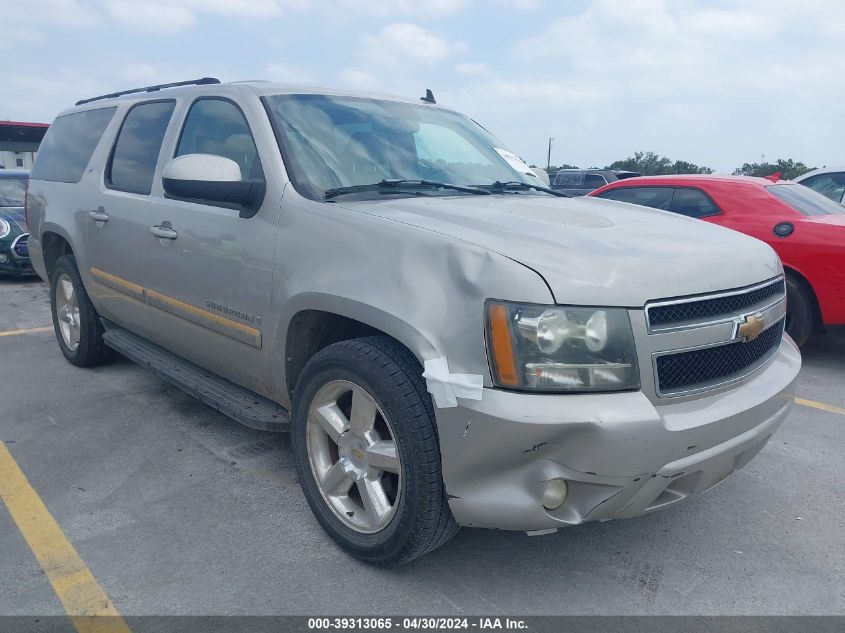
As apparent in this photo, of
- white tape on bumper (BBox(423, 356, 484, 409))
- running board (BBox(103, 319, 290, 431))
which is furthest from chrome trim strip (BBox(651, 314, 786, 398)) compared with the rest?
running board (BBox(103, 319, 290, 431))

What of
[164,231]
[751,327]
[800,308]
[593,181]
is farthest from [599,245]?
[593,181]

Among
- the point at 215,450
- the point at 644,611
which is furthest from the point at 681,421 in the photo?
the point at 215,450

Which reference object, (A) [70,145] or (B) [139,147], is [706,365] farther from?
(A) [70,145]

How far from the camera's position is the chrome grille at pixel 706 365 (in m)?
2.18

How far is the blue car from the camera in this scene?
9.07 meters

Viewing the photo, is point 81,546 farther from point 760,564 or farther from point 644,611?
point 760,564

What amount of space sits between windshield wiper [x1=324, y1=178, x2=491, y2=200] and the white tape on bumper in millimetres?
1048

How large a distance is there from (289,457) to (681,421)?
2.13m

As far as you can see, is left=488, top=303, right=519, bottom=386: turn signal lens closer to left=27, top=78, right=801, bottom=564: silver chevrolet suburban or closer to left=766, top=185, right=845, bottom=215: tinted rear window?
left=27, top=78, right=801, bottom=564: silver chevrolet suburban

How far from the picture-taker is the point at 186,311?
3465 mm

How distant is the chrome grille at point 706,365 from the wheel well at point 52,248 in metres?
4.47

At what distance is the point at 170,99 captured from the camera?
3.93 meters

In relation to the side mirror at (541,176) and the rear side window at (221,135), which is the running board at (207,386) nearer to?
the rear side window at (221,135)

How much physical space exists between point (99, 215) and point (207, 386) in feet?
4.99
